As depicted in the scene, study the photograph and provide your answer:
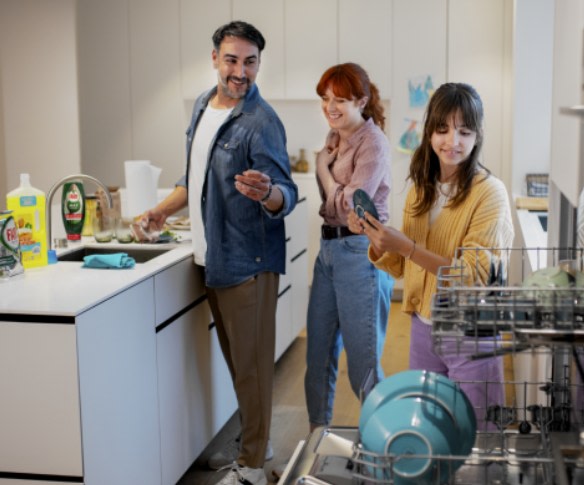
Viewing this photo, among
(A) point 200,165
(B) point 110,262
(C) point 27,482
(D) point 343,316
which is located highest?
Result: (A) point 200,165

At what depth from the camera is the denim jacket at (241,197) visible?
3.10 m

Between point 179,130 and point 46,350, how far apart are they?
4.41 meters

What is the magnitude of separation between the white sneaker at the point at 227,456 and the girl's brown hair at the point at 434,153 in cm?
146

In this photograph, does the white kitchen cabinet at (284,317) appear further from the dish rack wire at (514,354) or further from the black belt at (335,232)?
the dish rack wire at (514,354)

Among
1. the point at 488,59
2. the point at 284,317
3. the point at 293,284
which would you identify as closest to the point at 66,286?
the point at 284,317

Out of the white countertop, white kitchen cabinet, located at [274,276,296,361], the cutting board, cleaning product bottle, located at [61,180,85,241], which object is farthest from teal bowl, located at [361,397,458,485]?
the cutting board

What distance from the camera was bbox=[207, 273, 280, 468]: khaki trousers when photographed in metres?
3.17

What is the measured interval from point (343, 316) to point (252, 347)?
33 centimetres

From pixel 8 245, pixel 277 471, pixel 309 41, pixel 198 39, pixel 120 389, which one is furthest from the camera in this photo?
pixel 198 39

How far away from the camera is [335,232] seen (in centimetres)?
320

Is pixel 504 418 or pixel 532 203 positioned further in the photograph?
pixel 532 203

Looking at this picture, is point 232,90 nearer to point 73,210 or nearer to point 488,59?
point 73,210

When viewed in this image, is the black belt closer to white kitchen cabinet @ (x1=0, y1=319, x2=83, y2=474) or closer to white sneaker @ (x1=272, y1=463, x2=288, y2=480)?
white sneaker @ (x1=272, y1=463, x2=288, y2=480)

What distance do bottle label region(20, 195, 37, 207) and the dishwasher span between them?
170 centimetres
